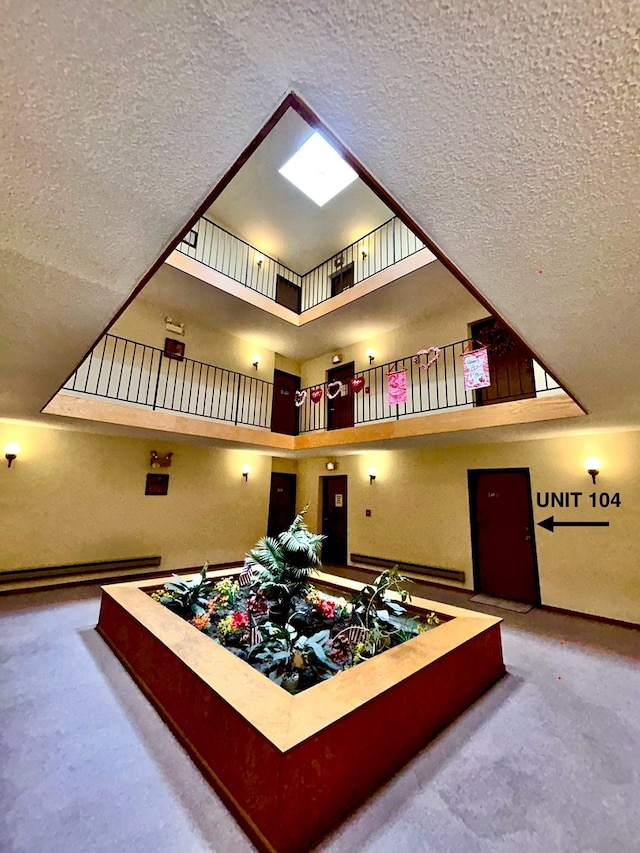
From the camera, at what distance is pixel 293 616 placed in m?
3.16

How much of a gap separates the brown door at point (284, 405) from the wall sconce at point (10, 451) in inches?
172

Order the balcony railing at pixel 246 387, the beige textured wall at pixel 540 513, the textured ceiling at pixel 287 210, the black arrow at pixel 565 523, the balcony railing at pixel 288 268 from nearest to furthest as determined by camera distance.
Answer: the beige textured wall at pixel 540 513 < the black arrow at pixel 565 523 < the textured ceiling at pixel 287 210 < the balcony railing at pixel 246 387 < the balcony railing at pixel 288 268

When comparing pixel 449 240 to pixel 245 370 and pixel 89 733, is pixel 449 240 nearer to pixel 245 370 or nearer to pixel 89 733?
pixel 89 733

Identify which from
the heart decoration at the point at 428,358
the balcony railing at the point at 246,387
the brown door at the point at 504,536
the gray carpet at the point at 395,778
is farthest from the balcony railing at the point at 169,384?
the brown door at the point at 504,536

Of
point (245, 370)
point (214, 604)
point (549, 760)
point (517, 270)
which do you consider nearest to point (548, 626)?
point (549, 760)

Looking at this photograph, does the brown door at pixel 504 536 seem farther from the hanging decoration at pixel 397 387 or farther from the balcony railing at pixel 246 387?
the hanging decoration at pixel 397 387

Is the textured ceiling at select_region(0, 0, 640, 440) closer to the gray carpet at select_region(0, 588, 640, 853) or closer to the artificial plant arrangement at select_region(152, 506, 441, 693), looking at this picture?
the gray carpet at select_region(0, 588, 640, 853)

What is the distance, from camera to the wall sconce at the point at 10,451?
4762 mm

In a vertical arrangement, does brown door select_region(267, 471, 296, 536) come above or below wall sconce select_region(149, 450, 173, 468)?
below

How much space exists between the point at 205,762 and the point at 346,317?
6.11 m

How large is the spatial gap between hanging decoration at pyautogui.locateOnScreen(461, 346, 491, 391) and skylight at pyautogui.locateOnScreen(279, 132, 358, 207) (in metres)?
3.34

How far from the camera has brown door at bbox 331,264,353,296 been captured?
718 cm

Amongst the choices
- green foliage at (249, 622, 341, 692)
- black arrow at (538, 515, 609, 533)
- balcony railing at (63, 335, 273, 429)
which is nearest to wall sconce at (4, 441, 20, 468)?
balcony railing at (63, 335, 273, 429)

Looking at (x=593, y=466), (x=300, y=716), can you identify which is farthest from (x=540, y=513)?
(x=300, y=716)
